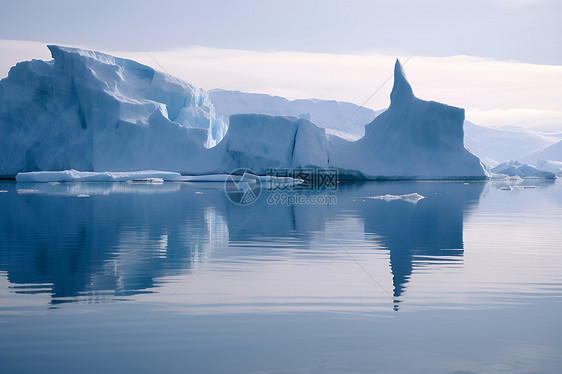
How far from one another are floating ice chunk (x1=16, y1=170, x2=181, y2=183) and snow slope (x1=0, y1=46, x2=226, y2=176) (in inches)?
79.8

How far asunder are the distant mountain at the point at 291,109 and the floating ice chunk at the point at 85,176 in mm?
46751

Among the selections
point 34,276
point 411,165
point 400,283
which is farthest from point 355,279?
point 411,165

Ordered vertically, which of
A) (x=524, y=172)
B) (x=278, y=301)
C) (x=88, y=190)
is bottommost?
(x=278, y=301)

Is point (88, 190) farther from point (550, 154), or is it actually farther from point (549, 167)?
point (550, 154)

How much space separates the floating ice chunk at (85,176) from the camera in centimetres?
2912

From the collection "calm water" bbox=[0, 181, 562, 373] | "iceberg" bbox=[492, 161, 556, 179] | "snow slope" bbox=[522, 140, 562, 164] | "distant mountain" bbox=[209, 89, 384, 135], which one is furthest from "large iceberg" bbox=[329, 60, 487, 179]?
"snow slope" bbox=[522, 140, 562, 164]

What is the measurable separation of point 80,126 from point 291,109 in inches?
1993

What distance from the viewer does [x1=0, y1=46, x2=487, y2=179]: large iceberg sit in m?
32.3

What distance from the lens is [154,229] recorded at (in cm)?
966

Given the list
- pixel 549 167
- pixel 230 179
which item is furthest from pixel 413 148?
pixel 549 167

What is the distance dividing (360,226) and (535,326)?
6.58 metres

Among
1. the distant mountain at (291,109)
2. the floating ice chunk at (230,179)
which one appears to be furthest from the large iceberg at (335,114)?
the floating ice chunk at (230,179)

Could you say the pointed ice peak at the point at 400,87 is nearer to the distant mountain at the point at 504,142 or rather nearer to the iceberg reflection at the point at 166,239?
the iceberg reflection at the point at 166,239

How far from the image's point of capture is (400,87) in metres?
33.5
